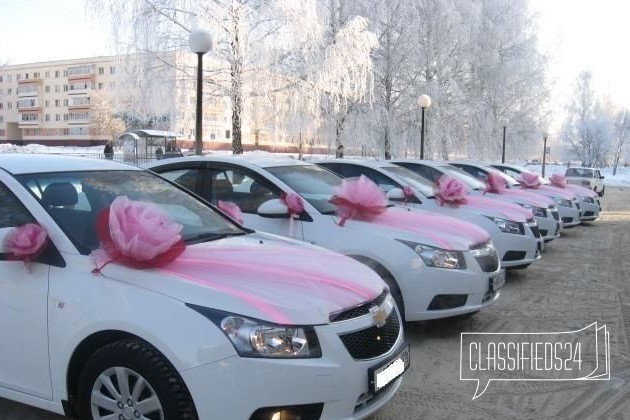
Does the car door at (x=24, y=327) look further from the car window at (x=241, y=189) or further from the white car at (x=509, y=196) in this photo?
the white car at (x=509, y=196)

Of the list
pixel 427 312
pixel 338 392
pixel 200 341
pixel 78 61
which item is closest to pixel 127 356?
pixel 200 341

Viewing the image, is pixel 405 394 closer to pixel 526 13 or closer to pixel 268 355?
pixel 268 355

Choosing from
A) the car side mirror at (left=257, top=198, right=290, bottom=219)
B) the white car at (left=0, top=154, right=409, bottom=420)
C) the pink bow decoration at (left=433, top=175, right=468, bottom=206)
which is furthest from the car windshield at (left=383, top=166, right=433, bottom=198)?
the white car at (left=0, top=154, right=409, bottom=420)

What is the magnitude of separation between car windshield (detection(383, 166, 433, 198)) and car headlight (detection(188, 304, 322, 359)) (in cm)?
558

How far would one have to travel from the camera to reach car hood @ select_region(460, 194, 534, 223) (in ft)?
25.7

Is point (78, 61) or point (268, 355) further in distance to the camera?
point (78, 61)

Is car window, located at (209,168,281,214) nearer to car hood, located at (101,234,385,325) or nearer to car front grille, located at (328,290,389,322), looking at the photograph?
car hood, located at (101,234,385,325)

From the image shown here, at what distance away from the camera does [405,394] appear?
4094mm

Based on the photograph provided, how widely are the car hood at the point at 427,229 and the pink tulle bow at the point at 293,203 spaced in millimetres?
469

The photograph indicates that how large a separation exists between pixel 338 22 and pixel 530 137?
46.4 ft

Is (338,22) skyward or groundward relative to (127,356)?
skyward

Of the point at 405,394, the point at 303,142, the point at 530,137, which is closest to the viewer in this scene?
the point at 405,394

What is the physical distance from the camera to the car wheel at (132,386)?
2.70m

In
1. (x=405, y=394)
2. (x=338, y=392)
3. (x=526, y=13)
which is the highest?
(x=526, y=13)
